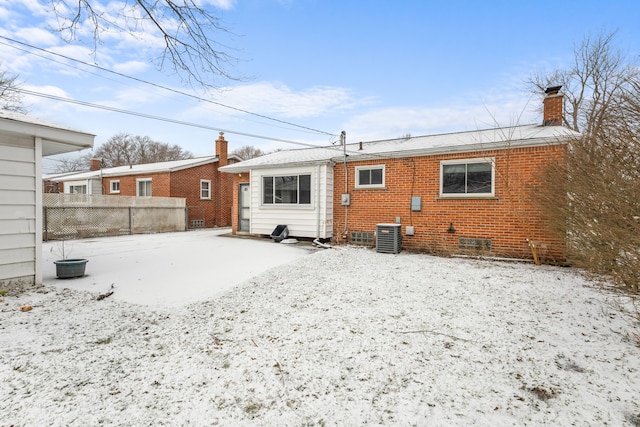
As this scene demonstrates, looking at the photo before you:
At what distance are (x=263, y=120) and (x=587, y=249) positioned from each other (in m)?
10.4

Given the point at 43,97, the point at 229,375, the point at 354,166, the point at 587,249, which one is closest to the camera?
the point at 229,375

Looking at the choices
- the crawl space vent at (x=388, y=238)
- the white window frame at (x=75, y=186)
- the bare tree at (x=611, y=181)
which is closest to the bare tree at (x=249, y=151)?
the white window frame at (x=75, y=186)

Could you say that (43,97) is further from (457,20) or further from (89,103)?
(457,20)

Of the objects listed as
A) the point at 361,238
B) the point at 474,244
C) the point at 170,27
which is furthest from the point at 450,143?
the point at 170,27

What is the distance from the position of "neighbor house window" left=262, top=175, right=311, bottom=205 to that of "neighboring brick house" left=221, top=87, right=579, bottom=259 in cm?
4

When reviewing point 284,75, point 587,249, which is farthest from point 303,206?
point 587,249

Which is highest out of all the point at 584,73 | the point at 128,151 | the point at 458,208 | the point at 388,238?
the point at 584,73

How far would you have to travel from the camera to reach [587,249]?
13.6 feet

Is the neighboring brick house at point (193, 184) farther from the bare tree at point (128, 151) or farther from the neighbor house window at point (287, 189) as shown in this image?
the bare tree at point (128, 151)

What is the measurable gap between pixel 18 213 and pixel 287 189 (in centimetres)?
738

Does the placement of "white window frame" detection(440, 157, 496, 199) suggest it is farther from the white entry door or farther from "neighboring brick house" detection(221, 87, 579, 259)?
the white entry door

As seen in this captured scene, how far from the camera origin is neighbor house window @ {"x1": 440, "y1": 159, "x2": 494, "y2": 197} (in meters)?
8.43

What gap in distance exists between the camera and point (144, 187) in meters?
18.7

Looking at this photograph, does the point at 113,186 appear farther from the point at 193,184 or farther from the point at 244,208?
the point at 244,208
